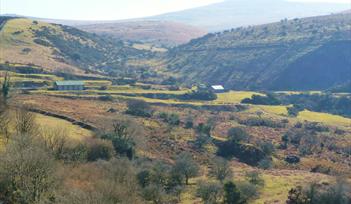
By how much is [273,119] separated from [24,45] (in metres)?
110

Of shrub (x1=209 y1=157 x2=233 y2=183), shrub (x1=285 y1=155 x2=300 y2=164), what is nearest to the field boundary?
shrub (x1=209 y1=157 x2=233 y2=183)

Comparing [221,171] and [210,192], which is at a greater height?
[210,192]

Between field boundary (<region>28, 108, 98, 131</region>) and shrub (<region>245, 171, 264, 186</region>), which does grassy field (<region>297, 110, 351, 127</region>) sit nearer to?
field boundary (<region>28, 108, 98, 131</region>)

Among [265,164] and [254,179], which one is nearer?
[254,179]

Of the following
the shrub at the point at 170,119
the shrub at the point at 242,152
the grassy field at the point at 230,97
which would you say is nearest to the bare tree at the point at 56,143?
the shrub at the point at 242,152

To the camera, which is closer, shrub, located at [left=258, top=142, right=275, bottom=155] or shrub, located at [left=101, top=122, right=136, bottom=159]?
shrub, located at [left=101, top=122, right=136, bottom=159]

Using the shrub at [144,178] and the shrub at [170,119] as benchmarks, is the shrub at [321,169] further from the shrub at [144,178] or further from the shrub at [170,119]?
the shrub at [170,119]

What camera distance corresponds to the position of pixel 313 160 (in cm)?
8644

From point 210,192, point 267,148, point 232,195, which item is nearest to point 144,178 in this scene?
point 210,192

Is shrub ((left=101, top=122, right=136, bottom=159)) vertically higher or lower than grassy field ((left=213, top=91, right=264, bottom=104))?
higher

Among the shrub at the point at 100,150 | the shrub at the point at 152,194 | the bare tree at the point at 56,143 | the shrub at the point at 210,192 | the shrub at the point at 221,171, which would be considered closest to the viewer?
the shrub at the point at 152,194

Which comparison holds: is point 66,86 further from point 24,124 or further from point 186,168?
point 186,168

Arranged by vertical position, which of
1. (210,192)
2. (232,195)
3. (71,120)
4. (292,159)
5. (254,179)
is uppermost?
(232,195)

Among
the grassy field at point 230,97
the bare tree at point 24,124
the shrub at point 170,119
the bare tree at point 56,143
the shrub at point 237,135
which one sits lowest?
the grassy field at point 230,97
